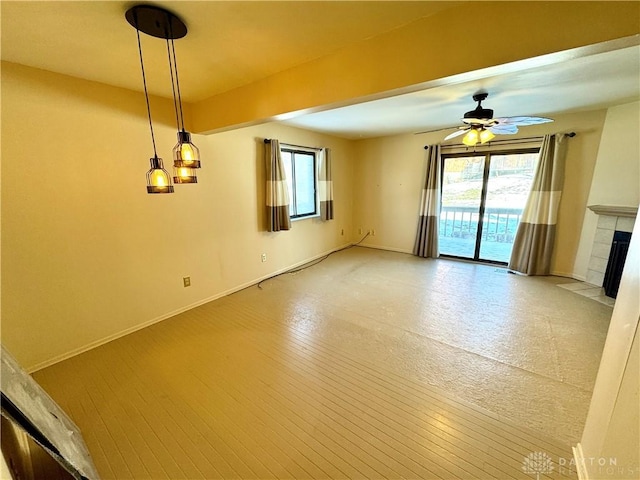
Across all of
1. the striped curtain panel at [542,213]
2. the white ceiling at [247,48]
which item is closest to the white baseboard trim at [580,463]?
the white ceiling at [247,48]

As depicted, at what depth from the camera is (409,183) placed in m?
5.12

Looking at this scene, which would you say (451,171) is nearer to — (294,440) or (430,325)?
(430,325)

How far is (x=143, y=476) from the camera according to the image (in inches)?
53.1

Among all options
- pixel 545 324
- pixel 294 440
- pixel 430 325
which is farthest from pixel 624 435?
pixel 545 324

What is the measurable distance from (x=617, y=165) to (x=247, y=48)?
4.45 meters

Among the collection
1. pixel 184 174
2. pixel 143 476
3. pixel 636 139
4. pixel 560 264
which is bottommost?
pixel 143 476

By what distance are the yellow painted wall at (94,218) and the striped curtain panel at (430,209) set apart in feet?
10.4

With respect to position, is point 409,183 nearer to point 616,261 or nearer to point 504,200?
point 504,200

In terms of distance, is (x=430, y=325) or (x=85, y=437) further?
(x=430, y=325)

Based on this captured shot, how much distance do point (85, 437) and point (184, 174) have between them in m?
1.66

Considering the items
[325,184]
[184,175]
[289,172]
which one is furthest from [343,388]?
[325,184]

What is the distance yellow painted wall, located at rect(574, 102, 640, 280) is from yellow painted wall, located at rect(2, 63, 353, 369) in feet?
15.1

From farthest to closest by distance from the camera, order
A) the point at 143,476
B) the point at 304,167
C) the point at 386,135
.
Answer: the point at 386,135 < the point at 304,167 < the point at 143,476

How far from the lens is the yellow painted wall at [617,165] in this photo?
313cm
